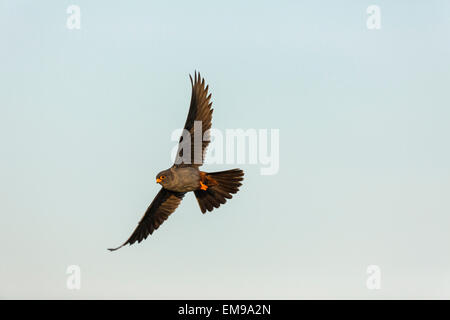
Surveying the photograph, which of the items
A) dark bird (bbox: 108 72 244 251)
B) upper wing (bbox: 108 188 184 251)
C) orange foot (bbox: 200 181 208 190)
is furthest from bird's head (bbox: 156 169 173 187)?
upper wing (bbox: 108 188 184 251)

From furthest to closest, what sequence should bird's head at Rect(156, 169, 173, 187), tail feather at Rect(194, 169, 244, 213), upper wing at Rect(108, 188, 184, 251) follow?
1. upper wing at Rect(108, 188, 184, 251)
2. tail feather at Rect(194, 169, 244, 213)
3. bird's head at Rect(156, 169, 173, 187)

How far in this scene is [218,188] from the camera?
14.2 metres

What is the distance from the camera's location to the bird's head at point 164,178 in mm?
13500

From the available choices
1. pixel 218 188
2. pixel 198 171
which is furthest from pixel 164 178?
pixel 218 188

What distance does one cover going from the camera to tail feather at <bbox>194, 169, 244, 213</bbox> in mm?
13984

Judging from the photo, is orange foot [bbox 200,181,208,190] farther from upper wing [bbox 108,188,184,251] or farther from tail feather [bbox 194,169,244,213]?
upper wing [bbox 108,188,184,251]

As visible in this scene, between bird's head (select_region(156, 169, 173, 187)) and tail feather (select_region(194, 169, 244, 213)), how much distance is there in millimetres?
843

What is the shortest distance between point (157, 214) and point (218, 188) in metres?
1.91

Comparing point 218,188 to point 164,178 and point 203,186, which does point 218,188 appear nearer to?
point 203,186

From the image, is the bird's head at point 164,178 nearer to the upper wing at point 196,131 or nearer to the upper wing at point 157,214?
the upper wing at point 196,131

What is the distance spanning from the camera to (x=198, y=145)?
1386cm
